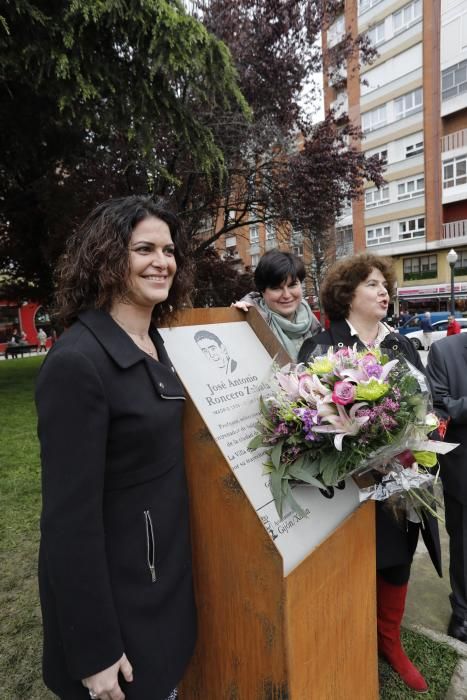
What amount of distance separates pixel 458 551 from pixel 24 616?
2.65 meters

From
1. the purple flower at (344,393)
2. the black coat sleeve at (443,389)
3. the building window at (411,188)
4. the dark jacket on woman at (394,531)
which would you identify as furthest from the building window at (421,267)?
the purple flower at (344,393)

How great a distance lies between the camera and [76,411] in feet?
3.49

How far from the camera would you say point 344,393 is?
4.21 ft

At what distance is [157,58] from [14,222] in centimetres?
841

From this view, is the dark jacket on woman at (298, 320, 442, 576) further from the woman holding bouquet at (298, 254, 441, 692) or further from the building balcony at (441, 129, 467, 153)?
the building balcony at (441, 129, 467, 153)

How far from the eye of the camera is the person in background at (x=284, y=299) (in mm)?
2426

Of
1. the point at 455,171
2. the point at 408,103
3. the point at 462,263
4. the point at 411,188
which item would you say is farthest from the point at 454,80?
the point at 462,263

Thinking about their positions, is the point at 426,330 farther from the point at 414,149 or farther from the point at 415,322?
the point at 414,149

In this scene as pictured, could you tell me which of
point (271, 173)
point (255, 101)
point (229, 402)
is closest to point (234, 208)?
point (271, 173)

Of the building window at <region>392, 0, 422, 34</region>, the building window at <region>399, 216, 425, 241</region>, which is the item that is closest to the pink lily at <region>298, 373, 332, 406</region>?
the building window at <region>399, 216, 425, 241</region>

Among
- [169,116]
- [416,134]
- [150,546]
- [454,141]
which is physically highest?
[416,134]

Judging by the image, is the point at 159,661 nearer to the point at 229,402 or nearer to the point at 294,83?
the point at 229,402

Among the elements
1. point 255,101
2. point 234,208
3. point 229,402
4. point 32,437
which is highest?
point 255,101

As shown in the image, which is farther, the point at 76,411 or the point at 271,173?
the point at 271,173
